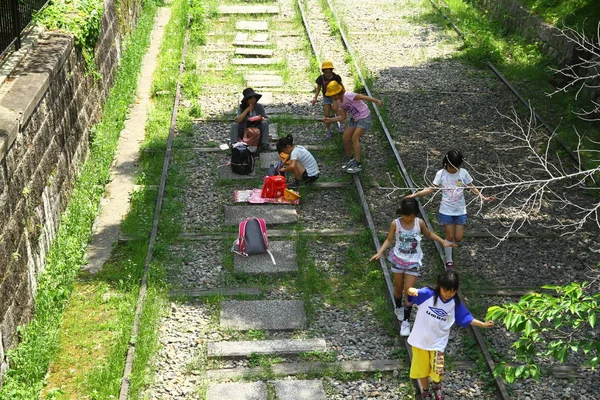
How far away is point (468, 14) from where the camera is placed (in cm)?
2084

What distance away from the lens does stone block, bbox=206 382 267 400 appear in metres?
7.77

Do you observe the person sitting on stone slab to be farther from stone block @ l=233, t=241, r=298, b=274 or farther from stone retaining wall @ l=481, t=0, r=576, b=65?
stone retaining wall @ l=481, t=0, r=576, b=65

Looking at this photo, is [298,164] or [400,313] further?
[298,164]

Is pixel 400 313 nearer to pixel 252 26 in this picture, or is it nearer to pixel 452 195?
pixel 452 195

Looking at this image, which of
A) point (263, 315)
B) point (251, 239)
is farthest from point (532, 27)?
point (263, 315)

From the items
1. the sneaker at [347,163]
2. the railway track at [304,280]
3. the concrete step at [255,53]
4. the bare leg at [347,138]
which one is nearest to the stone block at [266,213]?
the railway track at [304,280]

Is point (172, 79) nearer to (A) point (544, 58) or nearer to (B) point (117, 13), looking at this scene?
(B) point (117, 13)

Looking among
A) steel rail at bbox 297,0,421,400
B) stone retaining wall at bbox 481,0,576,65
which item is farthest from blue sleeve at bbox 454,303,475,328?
stone retaining wall at bbox 481,0,576,65

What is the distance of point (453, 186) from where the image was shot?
31.3ft

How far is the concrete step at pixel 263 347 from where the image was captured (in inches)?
330

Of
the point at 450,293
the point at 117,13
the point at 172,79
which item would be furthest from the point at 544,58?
the point at 450,293

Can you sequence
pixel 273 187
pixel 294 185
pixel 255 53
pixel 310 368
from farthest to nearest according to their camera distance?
pixel 255 53 → pixel 294 185 → pixel 273 187 → pixel 310 368

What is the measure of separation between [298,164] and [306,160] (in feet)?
0.44

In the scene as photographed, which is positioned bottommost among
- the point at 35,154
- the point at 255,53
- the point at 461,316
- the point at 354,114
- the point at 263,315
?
the point at 255,53
